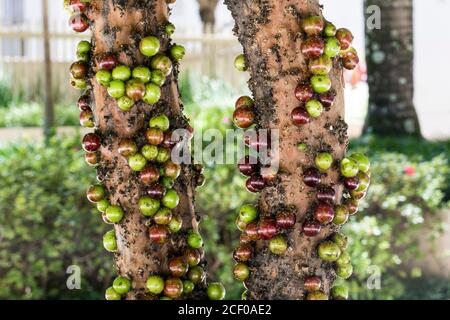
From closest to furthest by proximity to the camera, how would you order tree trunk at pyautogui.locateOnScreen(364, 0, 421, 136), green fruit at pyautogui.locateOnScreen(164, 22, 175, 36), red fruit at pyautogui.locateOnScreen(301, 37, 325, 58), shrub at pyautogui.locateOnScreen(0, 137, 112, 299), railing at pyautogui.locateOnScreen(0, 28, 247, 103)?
red fruit at pyautogui.locateOnScreen(301, 37, 325, 58), green fruit at pyautogui.locateOnScreen(164, 22, 175, 36), shrub at pyautogui.locateOnScreen(0, 137, 112, 299), tree trunk at pyautogui.locateOnScreen(364, 0, 421, 136), railing at pyautogui.locateOnScreen(0, 28, 247, 103)

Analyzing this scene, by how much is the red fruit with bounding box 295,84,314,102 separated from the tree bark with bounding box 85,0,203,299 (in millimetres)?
474

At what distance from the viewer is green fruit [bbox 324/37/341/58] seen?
2143mm

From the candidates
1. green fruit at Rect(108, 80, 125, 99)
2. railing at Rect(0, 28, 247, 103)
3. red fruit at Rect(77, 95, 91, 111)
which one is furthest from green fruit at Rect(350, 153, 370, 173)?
railing at Rect(0, 28, 247, 103)

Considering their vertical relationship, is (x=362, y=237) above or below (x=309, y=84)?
below

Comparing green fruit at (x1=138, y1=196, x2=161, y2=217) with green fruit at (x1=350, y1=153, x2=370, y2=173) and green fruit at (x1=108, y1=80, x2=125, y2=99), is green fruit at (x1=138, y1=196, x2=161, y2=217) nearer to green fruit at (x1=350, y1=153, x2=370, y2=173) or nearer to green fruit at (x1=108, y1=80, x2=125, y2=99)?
green fruit at (x1=108, y1=80, x2=125, y2=99)

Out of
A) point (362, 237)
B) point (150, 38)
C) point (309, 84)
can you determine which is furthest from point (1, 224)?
point (309, 84)

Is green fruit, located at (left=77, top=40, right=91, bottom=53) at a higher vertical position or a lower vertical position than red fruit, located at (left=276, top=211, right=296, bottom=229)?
higher

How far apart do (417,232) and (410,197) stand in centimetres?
30

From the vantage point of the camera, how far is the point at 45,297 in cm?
507

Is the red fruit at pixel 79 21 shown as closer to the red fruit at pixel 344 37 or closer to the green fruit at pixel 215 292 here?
the red fruit at pixel 344 37

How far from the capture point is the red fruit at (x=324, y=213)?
7.02 ft

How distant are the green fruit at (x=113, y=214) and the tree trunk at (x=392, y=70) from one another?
5.42 m

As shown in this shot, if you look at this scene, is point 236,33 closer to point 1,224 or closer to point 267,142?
point 267,142

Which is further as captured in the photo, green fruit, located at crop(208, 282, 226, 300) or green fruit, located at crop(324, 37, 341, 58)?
green fruit, located at crop(208, 282, 226, 300)
